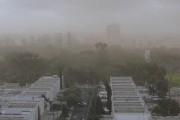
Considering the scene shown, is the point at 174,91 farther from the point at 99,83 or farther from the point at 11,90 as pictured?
the point at 11,90

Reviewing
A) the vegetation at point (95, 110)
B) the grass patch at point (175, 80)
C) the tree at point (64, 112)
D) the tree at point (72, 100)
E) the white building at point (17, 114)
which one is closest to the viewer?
the white building at point (17, 114)

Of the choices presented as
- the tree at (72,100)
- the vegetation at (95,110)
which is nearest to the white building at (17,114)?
the vegetation at (95,110)

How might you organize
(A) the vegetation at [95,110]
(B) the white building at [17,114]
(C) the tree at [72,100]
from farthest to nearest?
(C) the tree at [72,100] < (A) the vegetation at [95,110] < (B) the white building at [17,114]

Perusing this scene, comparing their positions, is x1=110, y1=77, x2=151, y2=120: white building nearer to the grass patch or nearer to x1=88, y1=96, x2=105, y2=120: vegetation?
x1=88, y1=96, x2=105, y2=120: vegetation

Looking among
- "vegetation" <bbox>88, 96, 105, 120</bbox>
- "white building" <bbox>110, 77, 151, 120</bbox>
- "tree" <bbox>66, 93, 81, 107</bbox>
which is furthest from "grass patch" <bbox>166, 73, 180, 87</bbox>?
"vegetation" <bbox>88, 96, 105, 120</bbox>

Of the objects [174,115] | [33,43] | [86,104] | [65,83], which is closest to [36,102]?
[86,104]

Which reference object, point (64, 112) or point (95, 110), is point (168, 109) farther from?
point (64, 112)

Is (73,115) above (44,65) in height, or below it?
below

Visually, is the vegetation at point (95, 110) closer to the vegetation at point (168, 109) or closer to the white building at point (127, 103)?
the white building at point (127, 103)
